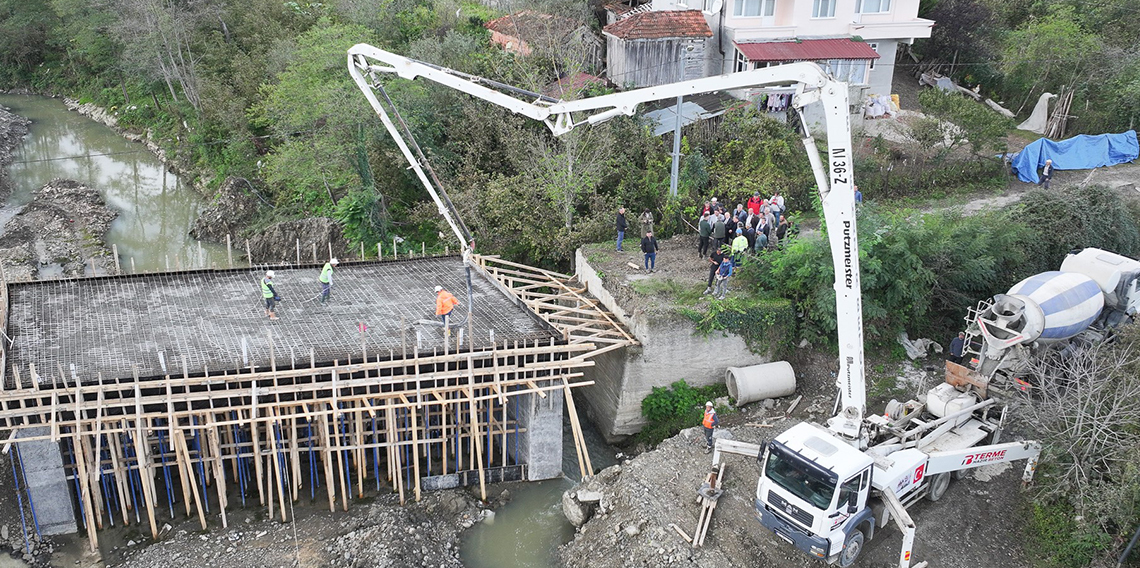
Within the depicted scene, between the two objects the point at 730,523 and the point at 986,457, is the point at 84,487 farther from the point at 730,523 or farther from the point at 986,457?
the point at 986,457

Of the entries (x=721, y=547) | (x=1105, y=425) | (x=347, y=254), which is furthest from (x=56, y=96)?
(x=1105, y=425)

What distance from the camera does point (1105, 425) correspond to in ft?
53.6

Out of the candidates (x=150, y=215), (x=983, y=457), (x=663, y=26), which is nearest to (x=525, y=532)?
(x=983, y=457)

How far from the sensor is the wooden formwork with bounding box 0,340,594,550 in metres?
16.8

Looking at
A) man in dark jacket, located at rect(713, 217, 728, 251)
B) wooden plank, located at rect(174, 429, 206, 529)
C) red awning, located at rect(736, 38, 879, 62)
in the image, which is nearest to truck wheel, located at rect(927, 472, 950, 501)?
man in dark jacket, located at rect(713, 217, 728, 251)

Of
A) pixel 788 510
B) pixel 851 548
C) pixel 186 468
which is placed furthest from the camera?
pixel 186 468

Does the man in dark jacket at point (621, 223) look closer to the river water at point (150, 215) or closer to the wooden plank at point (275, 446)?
the river water at point (150, 215)

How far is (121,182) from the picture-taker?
147ft

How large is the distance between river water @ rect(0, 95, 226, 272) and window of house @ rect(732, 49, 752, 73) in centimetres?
2368

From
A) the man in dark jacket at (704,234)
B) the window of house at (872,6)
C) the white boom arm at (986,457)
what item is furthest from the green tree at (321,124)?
the white boom arm at (986,457)

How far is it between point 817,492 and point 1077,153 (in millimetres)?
25483

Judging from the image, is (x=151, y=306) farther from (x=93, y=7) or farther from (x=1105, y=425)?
(x=93, y=7)

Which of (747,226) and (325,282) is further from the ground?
(747,226)

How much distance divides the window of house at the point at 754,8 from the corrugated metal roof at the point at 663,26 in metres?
1.44
